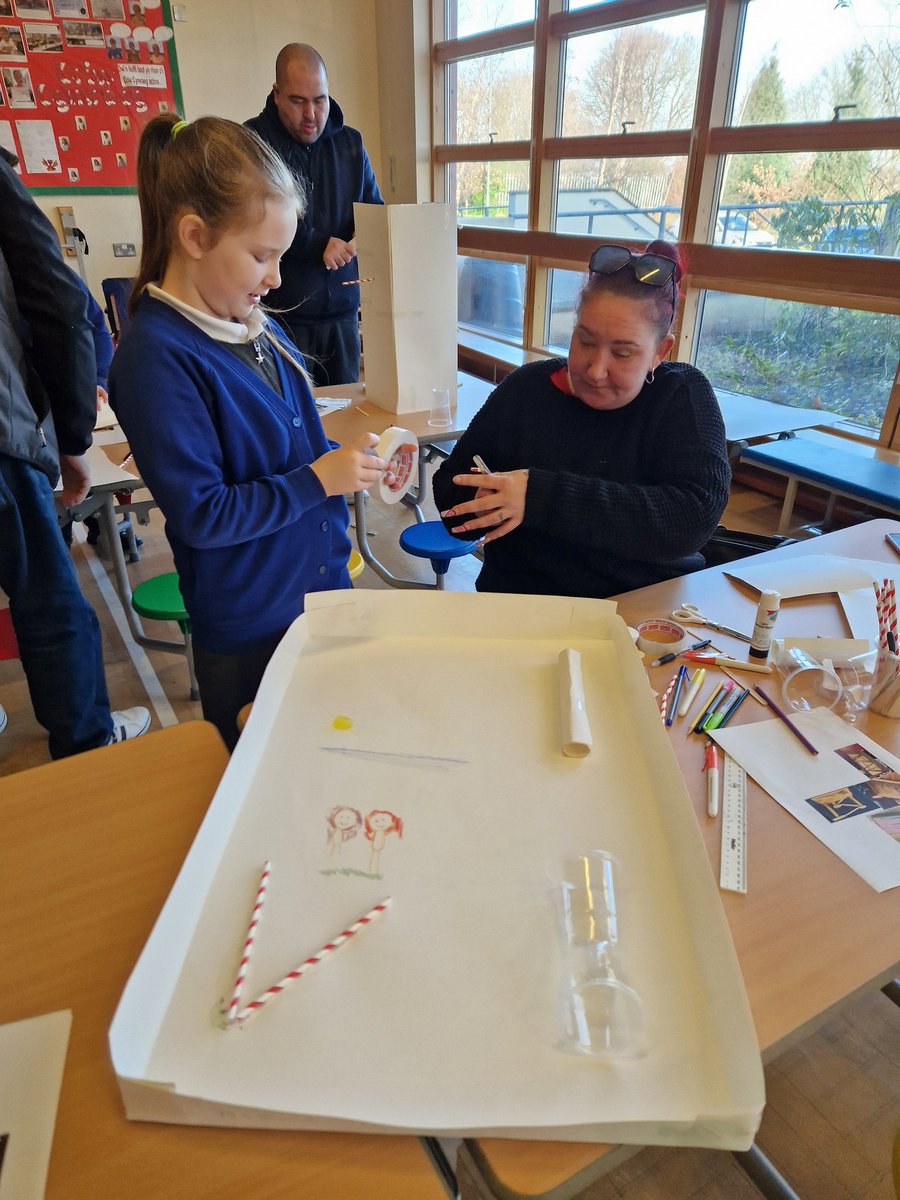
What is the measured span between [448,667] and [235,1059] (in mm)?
513

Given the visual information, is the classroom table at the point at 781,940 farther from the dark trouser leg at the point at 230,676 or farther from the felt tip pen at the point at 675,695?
the dark trouser leg at the point at 230,676

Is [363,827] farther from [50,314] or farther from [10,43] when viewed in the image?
[10,43]

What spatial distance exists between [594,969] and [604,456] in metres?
1.02

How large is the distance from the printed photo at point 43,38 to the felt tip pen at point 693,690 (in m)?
5.25

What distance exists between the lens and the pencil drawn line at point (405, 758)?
803 mm

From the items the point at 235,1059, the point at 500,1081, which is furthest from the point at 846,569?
the point at 235,1059

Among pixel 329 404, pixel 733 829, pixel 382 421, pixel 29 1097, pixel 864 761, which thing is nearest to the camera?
pixel 29 1097

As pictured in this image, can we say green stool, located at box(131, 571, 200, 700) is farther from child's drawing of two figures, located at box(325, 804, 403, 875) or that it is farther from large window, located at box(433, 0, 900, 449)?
large window, located at box(433, 0, 900, 449)

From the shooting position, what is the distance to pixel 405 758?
0.81 meters

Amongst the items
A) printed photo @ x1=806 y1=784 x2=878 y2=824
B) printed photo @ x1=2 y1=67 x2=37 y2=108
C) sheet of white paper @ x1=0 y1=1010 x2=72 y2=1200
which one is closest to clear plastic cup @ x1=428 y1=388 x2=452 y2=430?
printed photo @ x1=806 y1=784 x2=878 y2=824

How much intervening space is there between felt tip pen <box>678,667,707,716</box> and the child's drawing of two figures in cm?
45

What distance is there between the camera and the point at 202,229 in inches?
40.0

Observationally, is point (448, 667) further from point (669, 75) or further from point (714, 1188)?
point (669, 75)

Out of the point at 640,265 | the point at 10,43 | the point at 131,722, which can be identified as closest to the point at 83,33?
the point at 10,43
